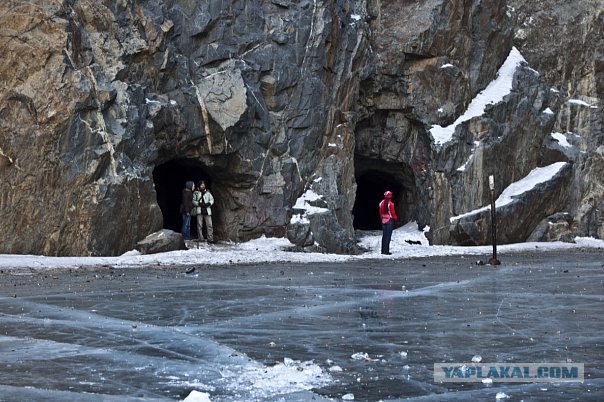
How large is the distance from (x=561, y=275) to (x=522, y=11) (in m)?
20.3

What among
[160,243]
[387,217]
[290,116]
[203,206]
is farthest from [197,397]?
[290,116]

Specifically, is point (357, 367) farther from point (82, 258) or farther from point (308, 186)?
point (308, 186)

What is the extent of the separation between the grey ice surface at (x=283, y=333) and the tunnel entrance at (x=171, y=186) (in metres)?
14.6

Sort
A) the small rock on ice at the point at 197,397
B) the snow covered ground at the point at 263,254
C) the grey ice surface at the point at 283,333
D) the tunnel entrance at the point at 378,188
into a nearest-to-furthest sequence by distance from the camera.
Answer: the small rock on ice at the point at 197,397 < the grey ice surface at the point at 283,333 < the snow covered ground at the point at 263,254 < the tunnel entrance at the point at 378,188

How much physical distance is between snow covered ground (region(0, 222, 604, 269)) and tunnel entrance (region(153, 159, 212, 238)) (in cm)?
610

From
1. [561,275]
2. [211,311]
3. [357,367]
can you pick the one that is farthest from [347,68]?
[357,367]

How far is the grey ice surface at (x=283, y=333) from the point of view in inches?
238

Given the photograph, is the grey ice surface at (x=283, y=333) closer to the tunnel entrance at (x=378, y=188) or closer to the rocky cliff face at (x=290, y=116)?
the rocky cliff face at (x=290, y=116)

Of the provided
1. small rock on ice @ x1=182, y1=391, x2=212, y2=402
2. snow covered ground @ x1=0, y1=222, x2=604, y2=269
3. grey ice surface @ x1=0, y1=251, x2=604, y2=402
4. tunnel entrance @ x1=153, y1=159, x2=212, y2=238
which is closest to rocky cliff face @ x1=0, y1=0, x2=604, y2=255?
tunnel entrance @ x1=153, y1=159, x2=212, y2=238

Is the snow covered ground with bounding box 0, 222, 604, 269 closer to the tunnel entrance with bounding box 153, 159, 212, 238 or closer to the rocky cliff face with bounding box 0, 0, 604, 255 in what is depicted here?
the rocky cliff face with bounding box 0, 0, 604, 255

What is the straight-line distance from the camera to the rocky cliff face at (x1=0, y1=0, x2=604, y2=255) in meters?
19.6

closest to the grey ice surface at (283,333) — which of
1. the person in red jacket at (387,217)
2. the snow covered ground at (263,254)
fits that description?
the snow covered ground at (263,254)

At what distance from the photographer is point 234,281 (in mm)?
14500

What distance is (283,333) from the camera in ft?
28.1
